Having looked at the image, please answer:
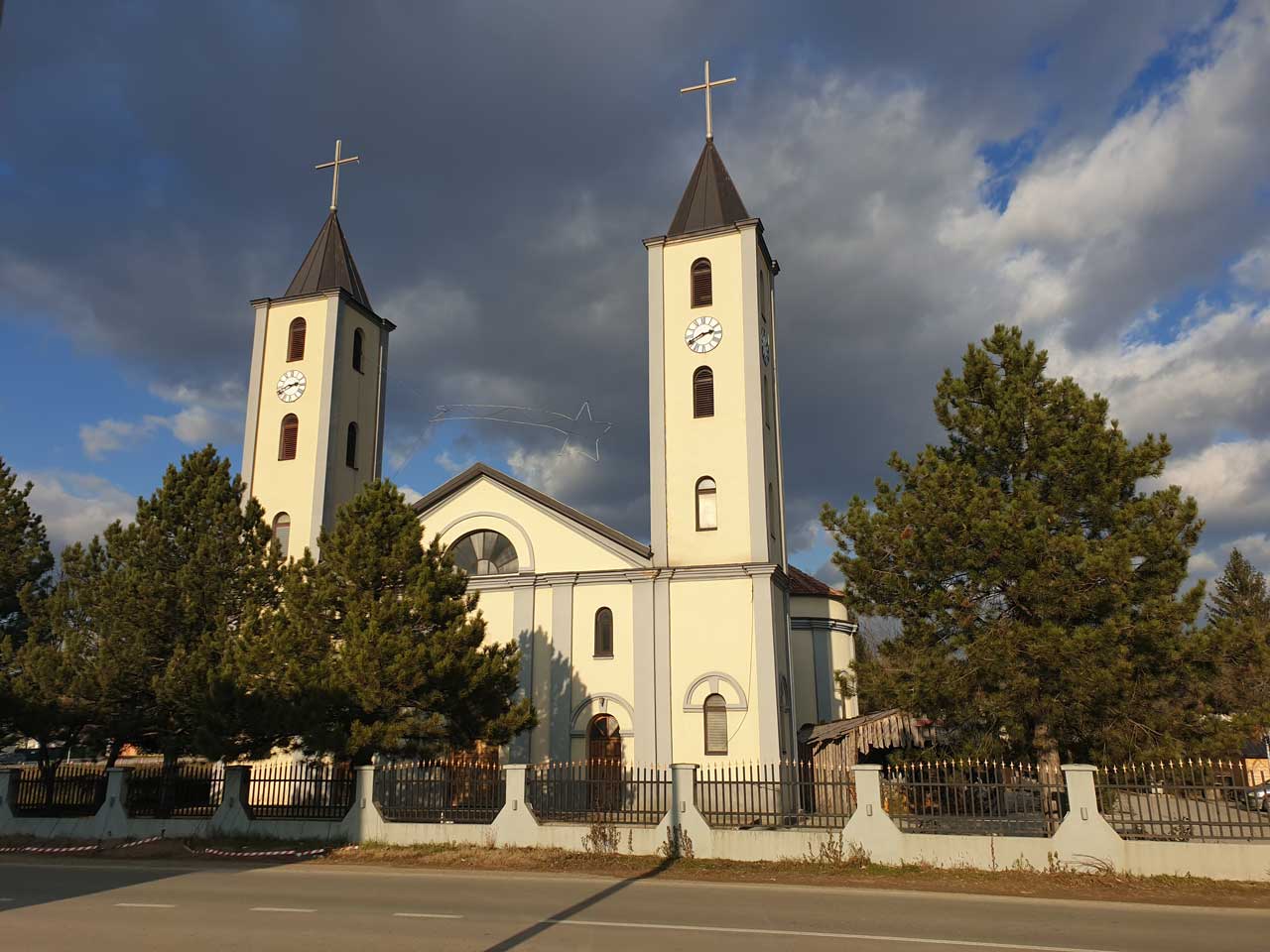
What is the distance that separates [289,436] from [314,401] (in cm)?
149

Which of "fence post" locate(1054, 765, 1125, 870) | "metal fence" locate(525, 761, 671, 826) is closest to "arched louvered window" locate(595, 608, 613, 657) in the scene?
"metal fence" locate(525, 761, 671, 826)

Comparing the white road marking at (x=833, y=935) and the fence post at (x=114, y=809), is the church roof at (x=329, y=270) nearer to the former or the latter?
the fence post at (x=114, y=809)

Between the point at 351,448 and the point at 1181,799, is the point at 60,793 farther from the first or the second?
the point at 1181,799

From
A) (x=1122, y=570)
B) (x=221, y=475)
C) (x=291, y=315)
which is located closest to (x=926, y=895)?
(x=1122, y=570)

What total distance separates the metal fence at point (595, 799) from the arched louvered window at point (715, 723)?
5.15 m

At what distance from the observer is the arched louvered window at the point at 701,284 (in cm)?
2784

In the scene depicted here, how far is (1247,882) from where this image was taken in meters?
13.8

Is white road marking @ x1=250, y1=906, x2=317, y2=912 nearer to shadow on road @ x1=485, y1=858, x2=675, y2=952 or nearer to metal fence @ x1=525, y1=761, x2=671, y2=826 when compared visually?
shadow on road @ x1=485, y1=858, x2=675, y2=952

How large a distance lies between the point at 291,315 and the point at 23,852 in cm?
1839

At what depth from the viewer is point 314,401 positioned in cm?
3094

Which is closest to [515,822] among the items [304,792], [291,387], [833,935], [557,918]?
[304,792]

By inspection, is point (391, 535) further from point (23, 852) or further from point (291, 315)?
point (291, 315)

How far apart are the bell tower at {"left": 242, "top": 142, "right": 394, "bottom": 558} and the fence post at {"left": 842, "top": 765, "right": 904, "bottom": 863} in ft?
63.8

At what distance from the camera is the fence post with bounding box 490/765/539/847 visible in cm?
1789
